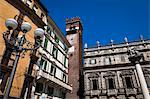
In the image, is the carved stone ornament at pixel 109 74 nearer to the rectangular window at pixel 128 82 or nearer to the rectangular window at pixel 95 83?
the rectangular window at pixel 95 83

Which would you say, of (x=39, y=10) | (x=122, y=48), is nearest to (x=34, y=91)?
(x=39, y=10)

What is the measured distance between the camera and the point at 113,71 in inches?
985

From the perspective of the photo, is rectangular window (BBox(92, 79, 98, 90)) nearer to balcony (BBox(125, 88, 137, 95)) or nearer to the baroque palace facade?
balcony (BBox(125, 88, 137, 95))

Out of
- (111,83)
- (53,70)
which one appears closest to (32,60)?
(53,70)

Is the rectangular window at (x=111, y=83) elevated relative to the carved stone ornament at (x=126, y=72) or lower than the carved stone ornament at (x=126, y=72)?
lower

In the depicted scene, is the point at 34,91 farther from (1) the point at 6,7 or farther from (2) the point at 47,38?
(1) the point at 6,7

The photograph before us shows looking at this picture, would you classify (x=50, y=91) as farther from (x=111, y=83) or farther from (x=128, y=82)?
(x=128, y=82)

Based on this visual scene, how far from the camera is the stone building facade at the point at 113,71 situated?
23.1 metres

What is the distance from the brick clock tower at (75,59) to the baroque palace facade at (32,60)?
5.65 meters

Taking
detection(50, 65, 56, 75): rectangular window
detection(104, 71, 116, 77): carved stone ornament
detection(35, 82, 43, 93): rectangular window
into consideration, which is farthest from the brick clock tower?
detection(35, 82, 43, 93): rectangular window

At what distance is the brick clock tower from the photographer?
25.2m

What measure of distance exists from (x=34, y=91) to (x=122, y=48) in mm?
18898

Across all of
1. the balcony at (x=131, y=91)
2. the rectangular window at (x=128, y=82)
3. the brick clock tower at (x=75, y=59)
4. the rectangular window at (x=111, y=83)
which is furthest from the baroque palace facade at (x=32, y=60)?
the rectangular window at (x=128, y=82)

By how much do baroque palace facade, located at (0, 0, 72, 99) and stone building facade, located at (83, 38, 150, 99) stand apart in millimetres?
6970
